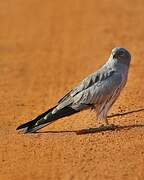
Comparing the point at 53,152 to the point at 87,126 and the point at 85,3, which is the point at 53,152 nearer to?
the point at 87,126

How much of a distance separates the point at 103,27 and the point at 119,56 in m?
9.98

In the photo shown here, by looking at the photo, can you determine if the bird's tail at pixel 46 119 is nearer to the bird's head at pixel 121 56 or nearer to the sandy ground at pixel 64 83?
the sandy ground at pixel 64 83

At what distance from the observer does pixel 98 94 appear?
37.4ft

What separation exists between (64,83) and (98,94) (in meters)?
4.47

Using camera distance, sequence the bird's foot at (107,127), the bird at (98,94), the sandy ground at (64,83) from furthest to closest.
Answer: the bird's foot at (107,127) → the bird at (98,94) → the sandy ground at (64,83)

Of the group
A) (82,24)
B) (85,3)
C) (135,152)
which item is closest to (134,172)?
(135,152)

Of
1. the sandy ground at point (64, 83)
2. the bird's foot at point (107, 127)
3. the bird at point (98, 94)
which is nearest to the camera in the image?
the sandy ground at point (64, 83)

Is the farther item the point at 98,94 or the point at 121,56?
the point at 121,56

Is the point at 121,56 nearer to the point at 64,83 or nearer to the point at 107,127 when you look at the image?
the point at 107,127

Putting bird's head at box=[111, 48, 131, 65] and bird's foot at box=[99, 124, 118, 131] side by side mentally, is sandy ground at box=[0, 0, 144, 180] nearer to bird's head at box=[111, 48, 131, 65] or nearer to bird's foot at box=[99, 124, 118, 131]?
bird's foot at box=[99, 124, 118, 131]

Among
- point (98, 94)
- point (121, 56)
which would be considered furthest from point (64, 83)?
point (98, 94)

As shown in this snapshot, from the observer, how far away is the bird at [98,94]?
1139 centimetres

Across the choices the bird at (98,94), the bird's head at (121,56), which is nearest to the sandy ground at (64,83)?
the bird at (98,94)

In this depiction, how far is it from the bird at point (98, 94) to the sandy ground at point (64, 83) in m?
0.31
